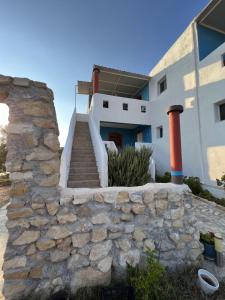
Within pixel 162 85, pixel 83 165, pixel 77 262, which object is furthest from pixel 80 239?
pixel 162 85

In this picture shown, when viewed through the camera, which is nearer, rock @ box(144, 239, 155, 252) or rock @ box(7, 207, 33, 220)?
rock @ box(7, 207, 33, 220)

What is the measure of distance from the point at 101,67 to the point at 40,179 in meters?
10.2

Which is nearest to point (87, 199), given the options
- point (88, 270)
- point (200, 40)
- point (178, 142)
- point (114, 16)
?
point (88, 270)

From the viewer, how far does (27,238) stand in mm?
2076

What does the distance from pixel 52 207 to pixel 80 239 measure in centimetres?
69

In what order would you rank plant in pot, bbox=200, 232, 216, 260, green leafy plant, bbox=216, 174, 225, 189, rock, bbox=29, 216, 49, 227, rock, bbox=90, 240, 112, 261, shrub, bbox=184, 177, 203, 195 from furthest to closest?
shrub, bbox=184, 177, 203, 195 < green leafy plant, bbox=216, 174, 225, 189 < plant in pot, bbox=200, 232, 216, 260 < rock, bbox=90, 240, 112, 261 < rock, bbox=29, 216, 49, 227

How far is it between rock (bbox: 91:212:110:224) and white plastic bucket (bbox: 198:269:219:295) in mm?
1784

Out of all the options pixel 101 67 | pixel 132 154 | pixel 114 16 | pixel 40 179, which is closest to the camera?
pixel 40 179

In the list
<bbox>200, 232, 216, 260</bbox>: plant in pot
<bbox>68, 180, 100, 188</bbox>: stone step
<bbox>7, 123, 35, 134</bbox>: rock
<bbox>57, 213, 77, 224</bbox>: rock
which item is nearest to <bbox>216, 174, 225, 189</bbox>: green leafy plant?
<bbox>200, 232, 216, 260</bbox>: plant in pot

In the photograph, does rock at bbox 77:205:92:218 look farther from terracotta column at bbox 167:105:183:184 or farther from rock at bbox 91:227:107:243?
terracotta column at bbox 167:105:183:184

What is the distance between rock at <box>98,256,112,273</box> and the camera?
2.34m

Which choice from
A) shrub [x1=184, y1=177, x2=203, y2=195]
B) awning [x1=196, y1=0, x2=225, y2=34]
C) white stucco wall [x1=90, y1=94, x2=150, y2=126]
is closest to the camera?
awning [x1=196, y1=0, x2=225, y2=34]

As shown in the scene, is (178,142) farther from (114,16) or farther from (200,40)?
(200,40)

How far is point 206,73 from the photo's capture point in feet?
23.8
